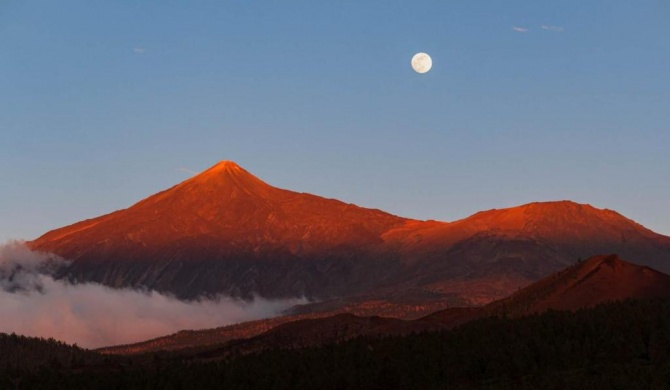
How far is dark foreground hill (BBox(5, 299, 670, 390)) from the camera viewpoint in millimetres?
127188

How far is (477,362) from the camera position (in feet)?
469

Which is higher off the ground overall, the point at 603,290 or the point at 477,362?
the point at 603,290

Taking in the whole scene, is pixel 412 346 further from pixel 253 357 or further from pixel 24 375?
pixel 24 375

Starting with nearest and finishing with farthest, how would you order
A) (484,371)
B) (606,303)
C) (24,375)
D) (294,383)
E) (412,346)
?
(484,371) < (294,383) < (412,346) < (606,303) < (24,375)

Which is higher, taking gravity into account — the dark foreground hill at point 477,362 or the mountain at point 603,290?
the mountain at point 603,290

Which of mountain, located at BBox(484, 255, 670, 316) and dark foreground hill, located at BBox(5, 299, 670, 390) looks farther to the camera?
mountain, located at BBox(484, 255, 670, 316)

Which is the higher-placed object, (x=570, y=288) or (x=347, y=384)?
(x=570, y=288)

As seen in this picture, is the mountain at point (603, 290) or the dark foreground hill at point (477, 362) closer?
the dark foreground hill at point (477, 362)

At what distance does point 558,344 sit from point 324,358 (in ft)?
133

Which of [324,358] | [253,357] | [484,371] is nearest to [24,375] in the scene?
[253,357]

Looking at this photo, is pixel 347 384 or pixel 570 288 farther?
pixel 570 288

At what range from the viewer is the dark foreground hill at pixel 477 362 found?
127 m

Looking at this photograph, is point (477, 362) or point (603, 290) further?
point (603, 290)

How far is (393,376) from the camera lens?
480ft
